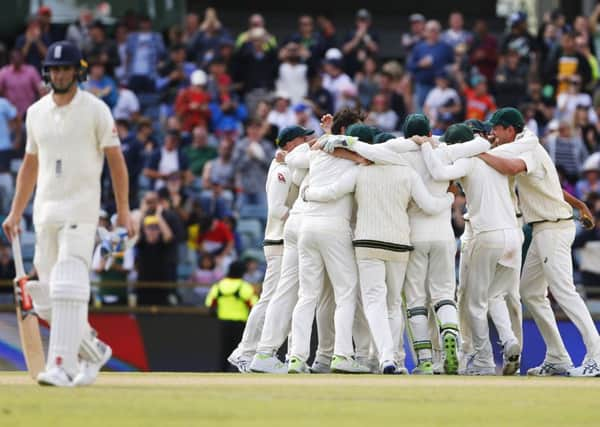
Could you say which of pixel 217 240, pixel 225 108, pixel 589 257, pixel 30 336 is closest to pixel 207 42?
pixel 225 108

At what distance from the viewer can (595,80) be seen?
28672 millimetres

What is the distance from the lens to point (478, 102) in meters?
27.2

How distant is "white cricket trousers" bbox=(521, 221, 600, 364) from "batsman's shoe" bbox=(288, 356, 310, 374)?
2.39m

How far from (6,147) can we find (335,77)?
596 centimetres

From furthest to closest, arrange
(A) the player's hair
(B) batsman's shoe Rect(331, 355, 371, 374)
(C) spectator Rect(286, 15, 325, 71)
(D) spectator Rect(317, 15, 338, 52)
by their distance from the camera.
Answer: (D) spectator Rect(317, 15, 338, 52), (C) spectator Rect(286, 15, 325, 71), (A) the player's hair, (B) batsman's shoe Rect(331, 355, 371, 374)

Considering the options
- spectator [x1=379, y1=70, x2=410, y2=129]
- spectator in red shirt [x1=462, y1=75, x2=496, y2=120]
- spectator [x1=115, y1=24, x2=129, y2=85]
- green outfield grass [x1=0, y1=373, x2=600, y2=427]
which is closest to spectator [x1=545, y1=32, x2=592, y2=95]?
spectator in red shirt [x1=462, y1=75, x2=496, y2=120]

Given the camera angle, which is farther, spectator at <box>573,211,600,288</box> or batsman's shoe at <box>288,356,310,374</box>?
spectator at <box>573,211,600,288</box>

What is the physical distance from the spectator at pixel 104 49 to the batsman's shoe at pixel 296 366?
42.9 ft

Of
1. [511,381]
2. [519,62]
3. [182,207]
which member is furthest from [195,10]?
[511,381]

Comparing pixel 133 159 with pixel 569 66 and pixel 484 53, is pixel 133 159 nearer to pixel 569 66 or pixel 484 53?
pixel 484 53

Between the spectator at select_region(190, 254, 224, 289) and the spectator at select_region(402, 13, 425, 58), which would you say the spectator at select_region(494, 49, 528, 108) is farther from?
the spectator at select_region(190, 254, 224, 289)

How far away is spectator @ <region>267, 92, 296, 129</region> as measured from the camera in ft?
86.3

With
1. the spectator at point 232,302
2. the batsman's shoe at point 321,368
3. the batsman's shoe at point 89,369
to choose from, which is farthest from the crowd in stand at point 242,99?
the batsman's shoe at point 89,369

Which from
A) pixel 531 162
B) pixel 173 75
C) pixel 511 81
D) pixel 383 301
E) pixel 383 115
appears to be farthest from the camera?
pixel 511 81
